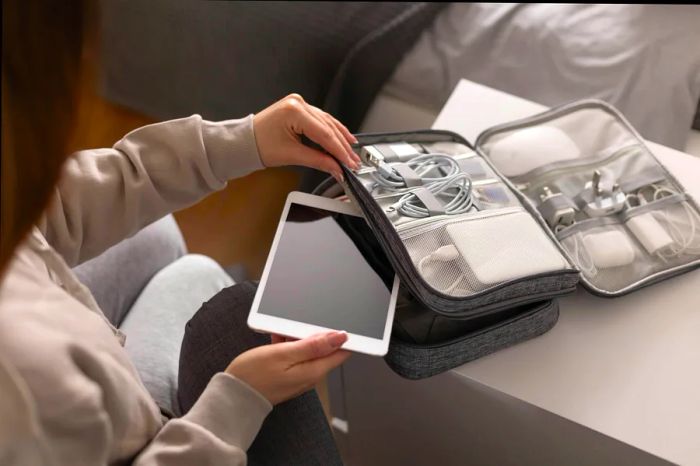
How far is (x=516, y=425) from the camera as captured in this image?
76 centimetres

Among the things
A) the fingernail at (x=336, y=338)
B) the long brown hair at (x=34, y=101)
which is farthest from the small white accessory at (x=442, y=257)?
the long brown hair at (x=34, y=101)

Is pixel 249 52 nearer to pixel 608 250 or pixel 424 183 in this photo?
pixel 424 183

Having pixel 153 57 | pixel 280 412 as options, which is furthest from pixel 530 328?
pixel 153 57

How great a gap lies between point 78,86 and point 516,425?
0.57 m

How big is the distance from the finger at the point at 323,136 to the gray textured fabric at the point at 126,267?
0.30m

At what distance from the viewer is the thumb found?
2.02 ft

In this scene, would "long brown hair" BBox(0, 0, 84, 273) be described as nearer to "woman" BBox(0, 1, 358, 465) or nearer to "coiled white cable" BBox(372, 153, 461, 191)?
"woman" BBox(0, 1, 358, 465)

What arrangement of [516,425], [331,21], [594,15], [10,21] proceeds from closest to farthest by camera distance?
[10,21] → [516,425] → [594,15] → [331,21]

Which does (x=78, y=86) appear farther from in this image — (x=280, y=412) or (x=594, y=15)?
(x=594, y=15)

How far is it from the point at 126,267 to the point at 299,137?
0.30 meters

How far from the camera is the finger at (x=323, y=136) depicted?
0.73 m

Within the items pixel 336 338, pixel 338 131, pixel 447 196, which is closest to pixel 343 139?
pixel 338 131

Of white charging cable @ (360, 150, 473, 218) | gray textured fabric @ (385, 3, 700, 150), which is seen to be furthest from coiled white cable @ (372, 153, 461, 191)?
gray textured fabric @ (385, 3, 700, 150)

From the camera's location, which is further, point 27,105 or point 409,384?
point 409,384
